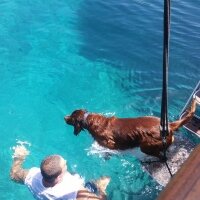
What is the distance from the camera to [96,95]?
24.1 feet

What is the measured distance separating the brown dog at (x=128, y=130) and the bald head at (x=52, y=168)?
1538 millimetres

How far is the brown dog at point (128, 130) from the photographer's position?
4.38m

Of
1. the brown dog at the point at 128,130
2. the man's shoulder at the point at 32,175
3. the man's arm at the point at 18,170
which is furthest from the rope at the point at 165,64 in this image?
the man's arm at the point at 18,170

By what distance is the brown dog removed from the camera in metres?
4.38

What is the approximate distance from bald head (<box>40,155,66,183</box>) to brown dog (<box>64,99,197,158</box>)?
154cm

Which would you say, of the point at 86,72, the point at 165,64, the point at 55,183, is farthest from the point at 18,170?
the point at 86,72

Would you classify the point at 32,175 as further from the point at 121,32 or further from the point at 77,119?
the point at 121,32

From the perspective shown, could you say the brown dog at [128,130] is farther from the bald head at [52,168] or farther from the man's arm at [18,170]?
the bald head at [52,168]

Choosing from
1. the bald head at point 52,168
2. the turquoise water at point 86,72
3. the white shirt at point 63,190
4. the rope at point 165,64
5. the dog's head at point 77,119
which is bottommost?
the turquoise water at point 86,72

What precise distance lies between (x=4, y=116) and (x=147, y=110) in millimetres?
2806

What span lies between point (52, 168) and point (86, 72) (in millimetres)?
5145

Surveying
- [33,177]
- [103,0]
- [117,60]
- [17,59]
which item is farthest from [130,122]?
[103,0]

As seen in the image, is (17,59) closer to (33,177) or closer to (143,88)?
(143,88)

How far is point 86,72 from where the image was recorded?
810cm
